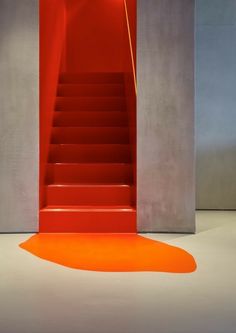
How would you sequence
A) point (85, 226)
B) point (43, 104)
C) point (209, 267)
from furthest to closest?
point (43, 104) → point (85, 226) → point (209, 267)

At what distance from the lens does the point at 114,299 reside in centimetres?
225

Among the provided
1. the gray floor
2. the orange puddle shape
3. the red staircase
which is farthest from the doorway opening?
the gray floor

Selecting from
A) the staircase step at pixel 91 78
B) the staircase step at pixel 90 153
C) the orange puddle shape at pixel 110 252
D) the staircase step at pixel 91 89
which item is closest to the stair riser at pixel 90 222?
the orange puddle shape at pixel 110 252

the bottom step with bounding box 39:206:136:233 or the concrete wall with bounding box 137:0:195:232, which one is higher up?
the concrete wall with bounding box 137:0:195:232

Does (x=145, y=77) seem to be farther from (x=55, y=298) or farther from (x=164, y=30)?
(x=55, y=298)

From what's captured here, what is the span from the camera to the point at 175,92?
169 inches

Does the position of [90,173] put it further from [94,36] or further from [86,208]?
[94,36]

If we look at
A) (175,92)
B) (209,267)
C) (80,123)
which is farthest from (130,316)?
(80,123)

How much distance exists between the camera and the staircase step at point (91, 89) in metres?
6.53

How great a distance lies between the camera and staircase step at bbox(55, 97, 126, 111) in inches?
245

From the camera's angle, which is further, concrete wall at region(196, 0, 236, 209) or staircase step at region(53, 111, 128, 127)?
concrete wall at region(196, 0, 236, 209)

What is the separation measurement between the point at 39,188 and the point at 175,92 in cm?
170

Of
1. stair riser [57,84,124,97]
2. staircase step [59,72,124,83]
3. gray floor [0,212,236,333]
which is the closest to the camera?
gray floor [0,212,236,333]

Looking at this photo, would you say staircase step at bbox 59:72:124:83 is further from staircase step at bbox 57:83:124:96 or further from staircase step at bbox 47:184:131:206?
staircase step at bbox 47:184:131:206
